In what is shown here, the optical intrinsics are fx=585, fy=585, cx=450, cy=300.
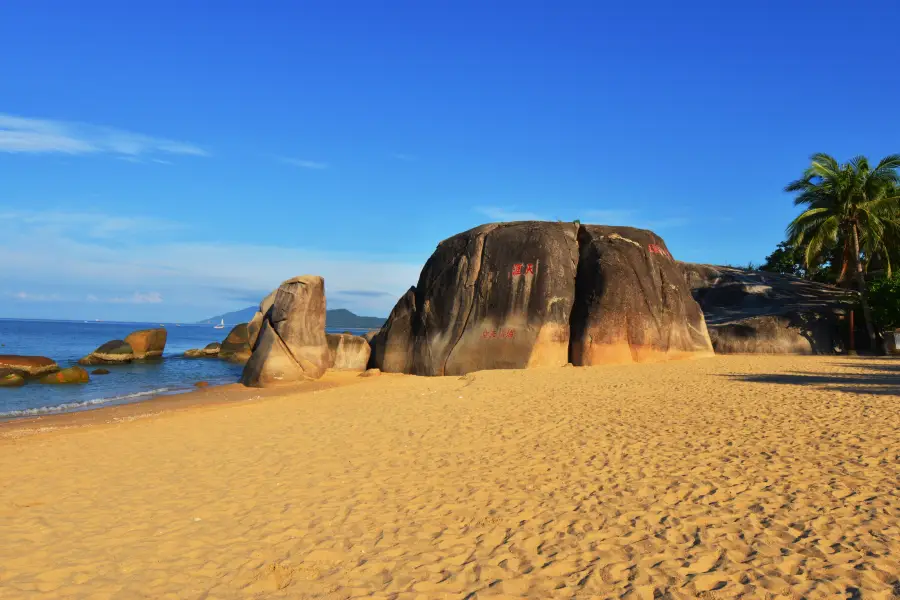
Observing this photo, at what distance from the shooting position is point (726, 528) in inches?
212

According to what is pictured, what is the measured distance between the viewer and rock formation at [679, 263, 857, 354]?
2436cm

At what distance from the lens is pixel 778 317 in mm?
24703

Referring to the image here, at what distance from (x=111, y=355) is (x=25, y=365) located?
8.68 m

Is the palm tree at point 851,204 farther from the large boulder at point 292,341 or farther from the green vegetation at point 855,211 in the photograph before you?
the large boulder at point 292,341

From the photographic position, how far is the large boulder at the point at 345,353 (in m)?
23.8

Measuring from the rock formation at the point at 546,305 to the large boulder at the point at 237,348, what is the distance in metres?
19.6

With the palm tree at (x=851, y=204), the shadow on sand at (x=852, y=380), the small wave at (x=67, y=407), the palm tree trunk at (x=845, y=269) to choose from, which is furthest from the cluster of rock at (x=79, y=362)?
the palm tree trunk at (x=845, y=269)

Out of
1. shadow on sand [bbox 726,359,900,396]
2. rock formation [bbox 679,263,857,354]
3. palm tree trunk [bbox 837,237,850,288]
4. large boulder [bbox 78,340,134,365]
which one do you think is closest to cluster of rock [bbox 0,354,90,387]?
large boulder [bbox 78,340,134,365]

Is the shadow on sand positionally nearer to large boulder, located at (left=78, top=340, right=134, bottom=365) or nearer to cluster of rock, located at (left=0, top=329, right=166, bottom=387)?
cluster of rock, located at (left=0, top=329, right=166, bottom=387)

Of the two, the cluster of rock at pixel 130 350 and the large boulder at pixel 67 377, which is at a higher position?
the cluster of rock at pixel 130 350

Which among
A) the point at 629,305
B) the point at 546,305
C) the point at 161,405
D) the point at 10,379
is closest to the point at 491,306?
the point at 546,305

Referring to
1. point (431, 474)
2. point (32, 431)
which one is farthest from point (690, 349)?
point (32, 431)

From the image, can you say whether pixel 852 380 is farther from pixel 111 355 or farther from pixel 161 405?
pixel 111 355

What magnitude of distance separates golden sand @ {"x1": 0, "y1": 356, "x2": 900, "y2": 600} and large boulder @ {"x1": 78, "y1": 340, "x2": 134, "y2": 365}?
26.1 metres
